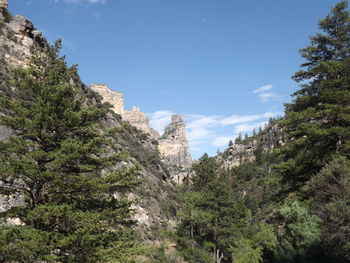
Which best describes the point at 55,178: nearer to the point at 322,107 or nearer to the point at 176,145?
the point at 322,107

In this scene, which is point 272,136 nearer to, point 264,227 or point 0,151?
point 264,227

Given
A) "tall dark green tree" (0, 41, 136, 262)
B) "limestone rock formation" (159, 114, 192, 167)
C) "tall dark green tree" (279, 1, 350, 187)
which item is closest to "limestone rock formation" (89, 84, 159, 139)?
"limestone rock formation" (159, 114, 192, 167)

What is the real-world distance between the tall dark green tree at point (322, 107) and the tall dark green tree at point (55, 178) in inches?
350

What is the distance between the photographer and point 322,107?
14336 millimetres

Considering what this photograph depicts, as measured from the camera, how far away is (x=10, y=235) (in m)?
9.16

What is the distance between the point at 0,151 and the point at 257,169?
7698 centimetres

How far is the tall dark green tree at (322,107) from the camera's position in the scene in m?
13.5

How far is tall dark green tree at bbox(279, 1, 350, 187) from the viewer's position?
13.5 m

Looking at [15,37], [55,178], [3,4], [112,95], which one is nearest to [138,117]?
[112,95]

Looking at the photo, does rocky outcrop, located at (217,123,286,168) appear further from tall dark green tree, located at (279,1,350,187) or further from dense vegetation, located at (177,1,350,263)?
tall dark green tree, located at (279,1,350,187)

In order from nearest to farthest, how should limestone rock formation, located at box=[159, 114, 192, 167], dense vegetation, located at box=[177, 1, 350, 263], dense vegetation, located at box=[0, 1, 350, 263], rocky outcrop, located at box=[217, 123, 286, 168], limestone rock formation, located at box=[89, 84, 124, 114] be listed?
1. dense vegetation, located at box=[0, 1, 350, 263]
2. dense vegetation, located at box=[177, 1, 350, 263]
3. rocky outcrop, located at box=[217, 123, 286, 168]
4. limestone rock formation, located at box=[89, 84, 124, 114]
5. limestone rock formation, located at box=[159, 114, 192, 167]

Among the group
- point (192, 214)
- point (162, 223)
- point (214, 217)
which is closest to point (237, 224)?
point (214, 217)

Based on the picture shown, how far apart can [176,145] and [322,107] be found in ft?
486

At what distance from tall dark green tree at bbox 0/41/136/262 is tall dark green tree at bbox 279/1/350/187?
888 centimetres
